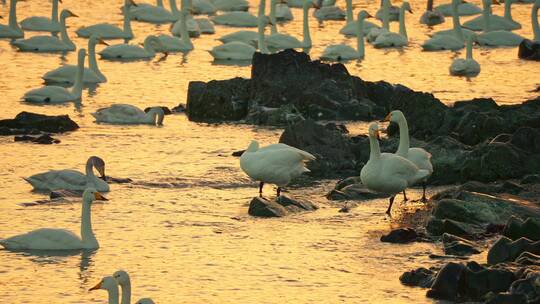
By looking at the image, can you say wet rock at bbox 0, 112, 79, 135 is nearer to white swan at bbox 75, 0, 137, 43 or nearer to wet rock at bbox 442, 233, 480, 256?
wet rock at bbox 442, 233, 480, 256

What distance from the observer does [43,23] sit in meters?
34.3

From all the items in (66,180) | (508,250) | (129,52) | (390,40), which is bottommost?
(129,52)

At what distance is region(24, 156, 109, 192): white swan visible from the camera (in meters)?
17.7

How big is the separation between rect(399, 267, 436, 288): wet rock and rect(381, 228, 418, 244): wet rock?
1486mm

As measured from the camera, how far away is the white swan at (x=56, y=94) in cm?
2453

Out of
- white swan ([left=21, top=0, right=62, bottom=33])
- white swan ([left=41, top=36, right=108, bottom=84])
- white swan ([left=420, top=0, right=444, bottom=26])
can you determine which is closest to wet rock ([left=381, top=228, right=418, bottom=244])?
white swan ([left=41, top=36, right=108, bottom=84])

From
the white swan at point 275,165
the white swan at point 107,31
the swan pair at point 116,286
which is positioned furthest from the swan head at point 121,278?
the white swan at point 107,31

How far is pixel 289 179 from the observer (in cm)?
1756

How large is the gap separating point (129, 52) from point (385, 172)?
14231mm

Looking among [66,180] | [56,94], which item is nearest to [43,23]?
[56,94]

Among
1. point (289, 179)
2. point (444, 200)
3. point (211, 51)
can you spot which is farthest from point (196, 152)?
point (211, 51)

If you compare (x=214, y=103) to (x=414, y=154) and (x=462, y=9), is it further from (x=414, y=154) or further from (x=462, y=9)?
(x=462, y=9)

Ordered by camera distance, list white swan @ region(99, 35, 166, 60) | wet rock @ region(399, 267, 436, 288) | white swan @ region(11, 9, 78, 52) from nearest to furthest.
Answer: wet rock @ region(399, 267, 436, 288), white swan @ region(99, 35, 166, 60), white swan @ region(11, 9, 78, 52)

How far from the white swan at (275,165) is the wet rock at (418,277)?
3620 millimetres
